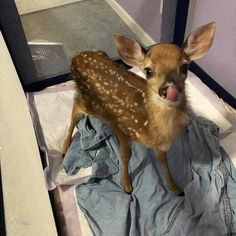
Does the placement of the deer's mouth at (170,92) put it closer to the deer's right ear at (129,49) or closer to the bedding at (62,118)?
the deer's right ear at (129,49)

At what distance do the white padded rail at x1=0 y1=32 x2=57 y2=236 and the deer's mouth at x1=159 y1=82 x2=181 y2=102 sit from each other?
0.49 metres

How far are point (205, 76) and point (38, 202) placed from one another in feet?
4.39

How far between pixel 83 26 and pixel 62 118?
739 mm

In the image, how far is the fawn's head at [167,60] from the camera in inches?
42.2

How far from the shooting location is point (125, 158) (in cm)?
144

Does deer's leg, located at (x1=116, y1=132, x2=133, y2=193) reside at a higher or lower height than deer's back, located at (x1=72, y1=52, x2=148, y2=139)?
lower

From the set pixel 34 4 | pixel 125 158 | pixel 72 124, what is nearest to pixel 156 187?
pixel 125 158

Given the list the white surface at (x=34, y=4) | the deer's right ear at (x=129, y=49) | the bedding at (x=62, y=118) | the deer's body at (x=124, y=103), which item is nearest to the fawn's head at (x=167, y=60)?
the deer's right ear at (x=129, y=49)

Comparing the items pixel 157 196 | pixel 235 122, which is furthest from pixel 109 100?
pixel 235 122

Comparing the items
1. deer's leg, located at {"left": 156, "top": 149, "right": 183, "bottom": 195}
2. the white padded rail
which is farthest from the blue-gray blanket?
the white padded rail

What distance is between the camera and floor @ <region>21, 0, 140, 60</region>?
2.17 meters

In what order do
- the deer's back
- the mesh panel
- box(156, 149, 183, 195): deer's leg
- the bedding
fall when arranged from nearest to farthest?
the deer's back
box(156, 149, 183, 195): deer's leg
the bedding
the mesh panel

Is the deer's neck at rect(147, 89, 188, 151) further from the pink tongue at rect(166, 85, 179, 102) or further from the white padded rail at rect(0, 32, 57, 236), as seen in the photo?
the white padded rail at rect(0, 32, 57, 236)

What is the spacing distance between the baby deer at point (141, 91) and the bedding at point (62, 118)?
0.21m
